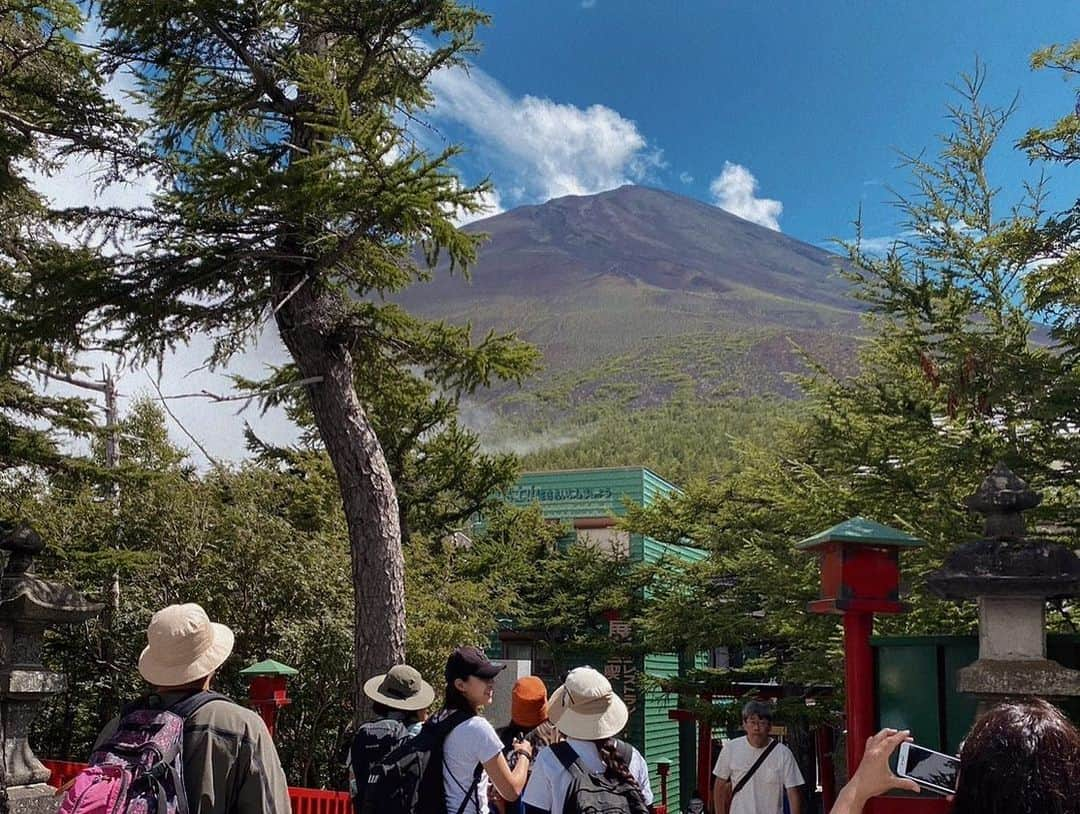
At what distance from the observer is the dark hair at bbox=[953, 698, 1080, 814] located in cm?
176

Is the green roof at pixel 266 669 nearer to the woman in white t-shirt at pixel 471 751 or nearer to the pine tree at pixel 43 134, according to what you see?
the pine tree at pixel 43 134

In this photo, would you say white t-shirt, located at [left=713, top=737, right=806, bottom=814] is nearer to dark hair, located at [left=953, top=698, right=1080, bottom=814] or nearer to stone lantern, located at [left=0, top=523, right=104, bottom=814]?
dark hair, located at [left=953, top=698, right=1080, bottom=814]

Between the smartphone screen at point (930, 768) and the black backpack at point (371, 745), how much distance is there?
3.18 meters

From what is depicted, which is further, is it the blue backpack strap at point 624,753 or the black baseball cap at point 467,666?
the black baseball cap at point 467,666

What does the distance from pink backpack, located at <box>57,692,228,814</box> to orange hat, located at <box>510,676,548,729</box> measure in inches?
89.2

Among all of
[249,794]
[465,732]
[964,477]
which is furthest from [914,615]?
[249,794]

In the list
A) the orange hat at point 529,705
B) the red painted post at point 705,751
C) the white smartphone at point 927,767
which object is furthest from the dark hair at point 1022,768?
the red painted post at point 705,751

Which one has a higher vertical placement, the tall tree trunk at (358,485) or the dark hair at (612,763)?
the tall tree trunk at (358,485)

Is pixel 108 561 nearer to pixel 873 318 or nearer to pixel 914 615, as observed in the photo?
pixel 914 615

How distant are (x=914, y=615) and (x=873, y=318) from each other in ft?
17.2

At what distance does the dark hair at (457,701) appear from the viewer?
436 cm

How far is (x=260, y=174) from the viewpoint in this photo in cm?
888

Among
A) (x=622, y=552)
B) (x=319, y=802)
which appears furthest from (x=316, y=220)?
(x=622, y=552)

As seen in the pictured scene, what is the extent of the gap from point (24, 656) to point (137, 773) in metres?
6.18
